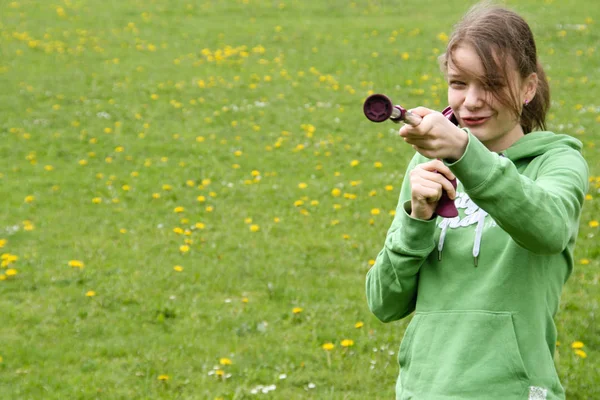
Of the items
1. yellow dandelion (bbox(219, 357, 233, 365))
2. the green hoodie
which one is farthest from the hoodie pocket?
yellow dandelion (bbox(219, 357, 233, 365))

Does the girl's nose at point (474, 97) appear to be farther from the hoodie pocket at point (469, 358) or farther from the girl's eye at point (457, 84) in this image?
the hoodie pocket at point (469, 358)

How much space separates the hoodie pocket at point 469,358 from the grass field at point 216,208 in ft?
3.64

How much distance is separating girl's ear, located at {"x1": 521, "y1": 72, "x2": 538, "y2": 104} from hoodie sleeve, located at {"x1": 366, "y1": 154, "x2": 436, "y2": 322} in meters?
0.33

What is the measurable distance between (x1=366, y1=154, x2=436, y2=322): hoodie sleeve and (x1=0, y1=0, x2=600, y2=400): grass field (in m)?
0.99

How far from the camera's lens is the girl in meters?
2.00

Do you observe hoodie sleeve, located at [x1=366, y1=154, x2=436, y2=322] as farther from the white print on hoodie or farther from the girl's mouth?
the girl's mouth

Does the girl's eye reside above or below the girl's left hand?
above

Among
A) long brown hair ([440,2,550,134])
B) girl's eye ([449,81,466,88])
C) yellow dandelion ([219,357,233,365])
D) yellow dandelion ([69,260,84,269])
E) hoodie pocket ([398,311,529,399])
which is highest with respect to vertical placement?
long brown hair ([440,2,550,134])

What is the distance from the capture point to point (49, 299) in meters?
5.98

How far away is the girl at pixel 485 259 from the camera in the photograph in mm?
2004

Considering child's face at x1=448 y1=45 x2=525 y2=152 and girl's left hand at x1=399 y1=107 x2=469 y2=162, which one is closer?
girl's left hand at x1=399 y1=107 x2=469 y2=162

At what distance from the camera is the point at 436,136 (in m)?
1.64

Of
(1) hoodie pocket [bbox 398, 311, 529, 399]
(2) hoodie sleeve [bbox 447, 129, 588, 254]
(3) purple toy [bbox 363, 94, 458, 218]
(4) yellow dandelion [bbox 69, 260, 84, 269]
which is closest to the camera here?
(3) purple toy [bbox 363, 94, 458, 218]

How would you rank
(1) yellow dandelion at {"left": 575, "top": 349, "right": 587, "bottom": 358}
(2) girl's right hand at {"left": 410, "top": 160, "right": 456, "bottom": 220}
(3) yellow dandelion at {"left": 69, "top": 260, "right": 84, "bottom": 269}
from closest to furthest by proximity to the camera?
(2) girl's right hand at {"left": 410, "top": 160, "right": 456, "bottom": 220}, (1) yellow dandelion at {"left": 575, "top": 349, "right": 587, "bottom": 358}, (3) yellow dandelion at {"left": 69, "top": 260, "right": 84, "bottom": 269}
